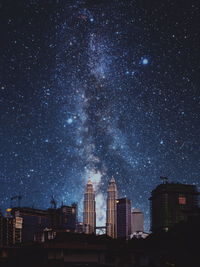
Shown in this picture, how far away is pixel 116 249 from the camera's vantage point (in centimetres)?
4466

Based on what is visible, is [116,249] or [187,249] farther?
[116,249]

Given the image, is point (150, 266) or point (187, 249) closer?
point (187, 249)

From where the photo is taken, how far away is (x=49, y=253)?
146 feet

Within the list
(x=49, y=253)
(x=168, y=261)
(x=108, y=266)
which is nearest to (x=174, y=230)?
(x=168, y=261)

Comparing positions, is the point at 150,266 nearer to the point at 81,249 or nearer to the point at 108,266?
the point at 108,266

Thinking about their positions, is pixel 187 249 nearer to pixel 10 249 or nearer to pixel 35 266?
pixel 35 266

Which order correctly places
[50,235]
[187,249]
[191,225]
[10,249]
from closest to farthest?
[187,249] < [191,225] < [10,249] < [50,235]

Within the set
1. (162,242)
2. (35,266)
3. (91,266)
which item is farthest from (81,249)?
(162,242)

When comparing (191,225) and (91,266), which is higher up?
(191,225)

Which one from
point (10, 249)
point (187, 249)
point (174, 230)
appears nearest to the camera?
point (187, 249)

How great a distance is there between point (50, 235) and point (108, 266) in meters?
78.9

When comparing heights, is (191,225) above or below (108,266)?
above

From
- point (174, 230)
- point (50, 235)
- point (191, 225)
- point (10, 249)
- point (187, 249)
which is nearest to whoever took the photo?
point (187, 249)

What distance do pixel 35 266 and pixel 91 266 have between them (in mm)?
6944
